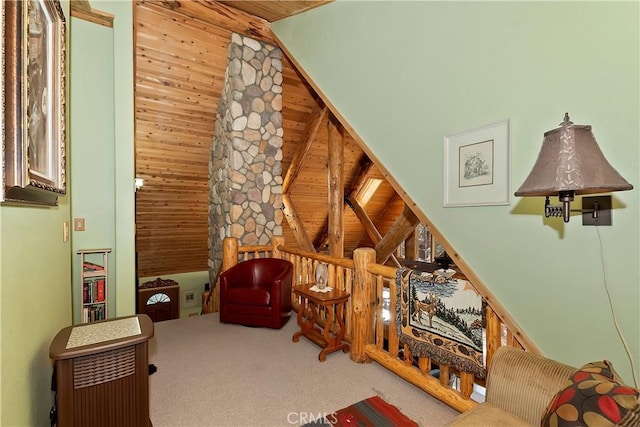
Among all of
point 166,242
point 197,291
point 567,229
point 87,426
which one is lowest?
point 197,291

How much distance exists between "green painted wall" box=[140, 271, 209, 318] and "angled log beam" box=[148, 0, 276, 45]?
502 centimetres

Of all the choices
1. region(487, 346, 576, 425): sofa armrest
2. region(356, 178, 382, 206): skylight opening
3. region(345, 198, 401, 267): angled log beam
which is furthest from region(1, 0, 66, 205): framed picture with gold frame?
region(356, 178, 382, 206): skylight opening

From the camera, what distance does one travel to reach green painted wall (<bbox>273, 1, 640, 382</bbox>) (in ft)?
4.79

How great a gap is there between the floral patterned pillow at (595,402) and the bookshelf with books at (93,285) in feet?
11.5

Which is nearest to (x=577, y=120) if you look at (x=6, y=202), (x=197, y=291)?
(x=6, y=202)

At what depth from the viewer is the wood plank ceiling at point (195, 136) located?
4121mm

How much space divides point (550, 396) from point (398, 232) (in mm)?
4919

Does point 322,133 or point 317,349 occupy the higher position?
point 322,133

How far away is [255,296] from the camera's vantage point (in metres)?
3.74

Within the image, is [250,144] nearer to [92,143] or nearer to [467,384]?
[92,143]

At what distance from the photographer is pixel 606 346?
157 cm

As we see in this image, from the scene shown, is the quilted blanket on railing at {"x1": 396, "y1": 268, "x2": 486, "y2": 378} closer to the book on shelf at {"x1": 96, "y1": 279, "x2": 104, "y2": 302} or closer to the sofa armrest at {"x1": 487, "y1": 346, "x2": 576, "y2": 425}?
the sofa armrest at {"x1": 487, "y1": 346, "x2": 576, "y2": 425}

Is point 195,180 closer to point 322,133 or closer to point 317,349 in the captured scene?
point 322,133

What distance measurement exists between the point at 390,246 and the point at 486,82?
4.83 m
